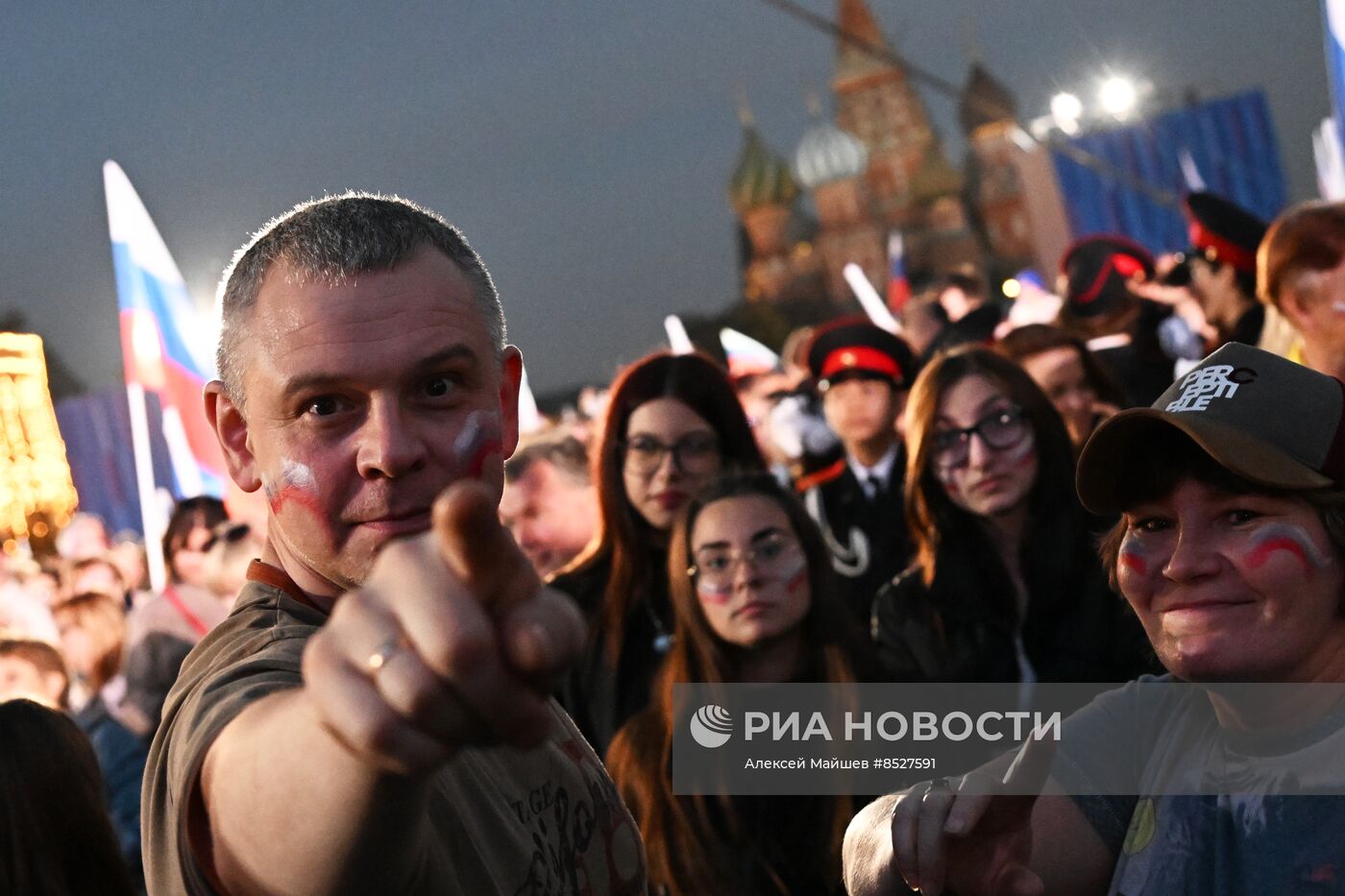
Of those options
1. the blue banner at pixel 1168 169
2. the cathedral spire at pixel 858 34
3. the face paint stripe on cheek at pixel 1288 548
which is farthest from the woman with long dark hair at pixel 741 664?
the cathedral spire at pixel 858 34

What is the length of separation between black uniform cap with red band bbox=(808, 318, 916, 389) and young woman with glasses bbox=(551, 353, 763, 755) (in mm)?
1102

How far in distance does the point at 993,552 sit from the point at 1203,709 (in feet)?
5.55

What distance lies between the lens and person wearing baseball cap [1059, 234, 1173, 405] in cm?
614

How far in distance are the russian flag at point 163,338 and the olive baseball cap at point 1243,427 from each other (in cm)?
598

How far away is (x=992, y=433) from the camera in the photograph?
3.77m

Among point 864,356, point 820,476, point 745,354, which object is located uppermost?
point 864,356

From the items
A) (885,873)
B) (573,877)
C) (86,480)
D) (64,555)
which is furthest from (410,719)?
(86,480)

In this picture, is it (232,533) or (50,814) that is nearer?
(50,814)

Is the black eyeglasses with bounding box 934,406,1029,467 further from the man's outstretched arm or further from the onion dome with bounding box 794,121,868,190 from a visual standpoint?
the onion dome with bounding box 794,121,868,190

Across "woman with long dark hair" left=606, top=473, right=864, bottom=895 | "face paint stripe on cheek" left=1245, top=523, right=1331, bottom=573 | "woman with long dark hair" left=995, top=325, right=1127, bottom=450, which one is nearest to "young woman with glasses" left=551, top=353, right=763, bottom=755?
"woman with long dark hair" left=606, top=473, right=864, bottom=895

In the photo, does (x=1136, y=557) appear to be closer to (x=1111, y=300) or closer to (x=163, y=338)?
(x=1111, y=300)

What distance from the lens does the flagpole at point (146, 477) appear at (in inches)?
294

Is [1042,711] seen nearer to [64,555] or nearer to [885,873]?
[885,873]

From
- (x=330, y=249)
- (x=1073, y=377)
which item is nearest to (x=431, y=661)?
(x=330, y=249)
